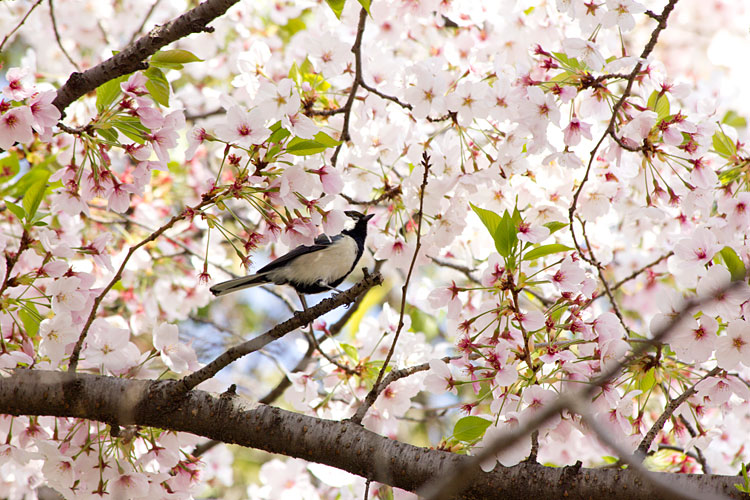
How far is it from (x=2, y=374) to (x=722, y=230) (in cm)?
266

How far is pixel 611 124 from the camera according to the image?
95.5 inches

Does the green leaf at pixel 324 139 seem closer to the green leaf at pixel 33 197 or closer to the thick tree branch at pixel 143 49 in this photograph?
the thick tree branch at pixel 143 49

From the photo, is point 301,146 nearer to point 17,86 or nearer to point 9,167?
point 17,86

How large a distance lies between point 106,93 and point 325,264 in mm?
1714

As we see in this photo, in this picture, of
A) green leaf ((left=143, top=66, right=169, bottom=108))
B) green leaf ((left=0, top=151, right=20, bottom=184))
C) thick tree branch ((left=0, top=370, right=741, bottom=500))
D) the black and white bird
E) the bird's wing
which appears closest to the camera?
thick tree branch ((left=0, top=370, right=741, bottom=500))

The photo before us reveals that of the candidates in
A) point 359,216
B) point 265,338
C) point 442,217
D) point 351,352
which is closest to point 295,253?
point 359,216

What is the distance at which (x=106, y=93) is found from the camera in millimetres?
2365

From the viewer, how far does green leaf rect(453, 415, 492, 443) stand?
224 centimetres

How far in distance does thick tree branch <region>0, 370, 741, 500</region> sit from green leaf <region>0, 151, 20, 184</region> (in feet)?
3.59

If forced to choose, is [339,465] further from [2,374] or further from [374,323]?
[374,323]

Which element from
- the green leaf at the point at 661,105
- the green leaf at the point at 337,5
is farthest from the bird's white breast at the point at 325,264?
the green leaf at the point at 661,105

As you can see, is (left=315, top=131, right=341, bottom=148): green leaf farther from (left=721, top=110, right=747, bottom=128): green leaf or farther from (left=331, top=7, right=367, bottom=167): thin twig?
(left=721, top=110, right=747, bottom=128): green leaf

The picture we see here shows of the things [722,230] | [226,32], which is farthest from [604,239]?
[226,32]

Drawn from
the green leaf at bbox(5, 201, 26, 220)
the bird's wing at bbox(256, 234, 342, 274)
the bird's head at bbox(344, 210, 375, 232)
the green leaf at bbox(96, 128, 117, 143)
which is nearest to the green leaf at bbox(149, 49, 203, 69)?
the green leaf at bbox(96, 128, 117, 143)
